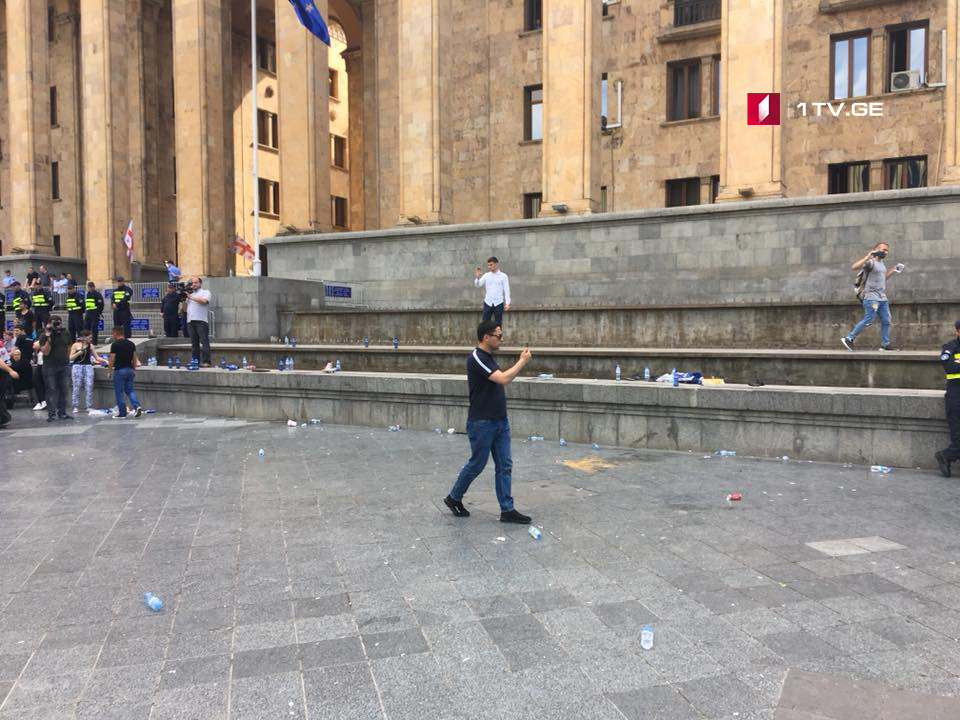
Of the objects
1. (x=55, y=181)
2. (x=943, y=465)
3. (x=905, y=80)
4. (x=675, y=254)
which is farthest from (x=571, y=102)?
(x=55, y=181)

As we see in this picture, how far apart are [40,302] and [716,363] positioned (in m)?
18.3

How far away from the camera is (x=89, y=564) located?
5500 millimetres

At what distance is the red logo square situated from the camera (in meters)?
17.7

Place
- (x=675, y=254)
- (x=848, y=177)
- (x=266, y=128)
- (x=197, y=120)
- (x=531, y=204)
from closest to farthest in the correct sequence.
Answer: (x=675, y=254), (x=848, y=177), (x=197, y=120), (x=531, y=204), (x=266, y=128)

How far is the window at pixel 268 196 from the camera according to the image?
38.4 m

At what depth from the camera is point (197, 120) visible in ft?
84.5

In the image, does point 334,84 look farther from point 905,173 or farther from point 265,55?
point 905,173

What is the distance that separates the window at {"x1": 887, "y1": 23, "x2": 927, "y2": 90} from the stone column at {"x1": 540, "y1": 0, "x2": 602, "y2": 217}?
33.9 feet

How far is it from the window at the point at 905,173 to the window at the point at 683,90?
21.4 feet

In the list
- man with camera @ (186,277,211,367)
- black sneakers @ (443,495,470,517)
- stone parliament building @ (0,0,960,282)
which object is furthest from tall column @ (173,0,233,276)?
black sneakers @ (443,495,470,517)

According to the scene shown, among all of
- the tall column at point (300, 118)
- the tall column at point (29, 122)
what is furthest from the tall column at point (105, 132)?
the tall column at point (300, 118)

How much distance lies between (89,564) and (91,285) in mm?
15812

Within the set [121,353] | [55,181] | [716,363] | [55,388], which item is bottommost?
[55,388]

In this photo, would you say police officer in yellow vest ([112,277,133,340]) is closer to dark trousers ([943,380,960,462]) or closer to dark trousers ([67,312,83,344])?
dark trousers ([67,312,83,344])
